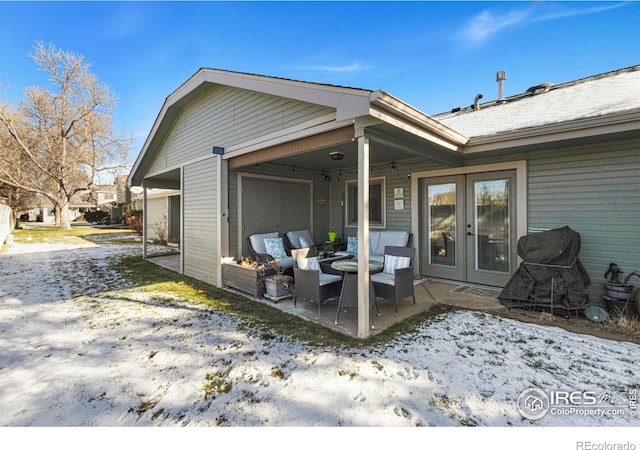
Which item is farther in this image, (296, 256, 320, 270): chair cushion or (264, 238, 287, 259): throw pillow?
(264, 238, 287, 259): throw pillow

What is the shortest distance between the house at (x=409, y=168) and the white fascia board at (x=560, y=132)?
0.04 feet

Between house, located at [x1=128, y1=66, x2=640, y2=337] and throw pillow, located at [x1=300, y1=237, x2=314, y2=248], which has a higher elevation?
house, located at [x1=128, y1=66, x2=640, y2=337]

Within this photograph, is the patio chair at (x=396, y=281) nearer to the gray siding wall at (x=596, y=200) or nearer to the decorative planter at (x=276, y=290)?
the decorative planter at (x=276, y=290)

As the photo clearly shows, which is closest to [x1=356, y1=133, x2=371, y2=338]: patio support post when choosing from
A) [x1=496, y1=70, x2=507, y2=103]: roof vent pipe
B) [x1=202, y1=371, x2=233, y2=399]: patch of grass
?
[x1=202, y1=371, x2=233, y2=399]: patch of grass

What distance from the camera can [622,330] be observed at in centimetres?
324

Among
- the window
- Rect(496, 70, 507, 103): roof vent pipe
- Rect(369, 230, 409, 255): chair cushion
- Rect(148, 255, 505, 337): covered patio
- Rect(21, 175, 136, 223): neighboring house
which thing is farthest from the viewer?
Rect(21, 175, 136, 223): neighboring house

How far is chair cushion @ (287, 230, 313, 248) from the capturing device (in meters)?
6.32

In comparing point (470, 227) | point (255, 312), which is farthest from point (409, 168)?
point (255, 312)

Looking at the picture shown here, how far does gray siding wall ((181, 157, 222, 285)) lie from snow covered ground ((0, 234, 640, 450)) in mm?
2108

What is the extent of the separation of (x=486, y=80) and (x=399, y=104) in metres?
6.16

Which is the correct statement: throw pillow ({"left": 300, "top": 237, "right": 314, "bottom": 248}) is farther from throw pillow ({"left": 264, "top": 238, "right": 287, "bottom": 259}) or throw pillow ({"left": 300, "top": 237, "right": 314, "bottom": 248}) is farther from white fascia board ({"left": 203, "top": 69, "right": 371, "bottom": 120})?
white fascia board ({"left": 203, "top": 69, "right": 371, "bottom": 120})

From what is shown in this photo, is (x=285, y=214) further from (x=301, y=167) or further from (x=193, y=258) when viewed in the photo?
(x=193, y=258)

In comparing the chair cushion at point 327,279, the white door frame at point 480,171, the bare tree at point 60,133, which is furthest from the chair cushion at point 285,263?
the bare tree at point 60,133

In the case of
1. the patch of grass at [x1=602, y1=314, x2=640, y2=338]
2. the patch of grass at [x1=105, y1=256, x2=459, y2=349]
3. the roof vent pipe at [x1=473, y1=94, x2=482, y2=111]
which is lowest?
the patch of grass at [x1=105, y1=256, x2=459, y2=349]
